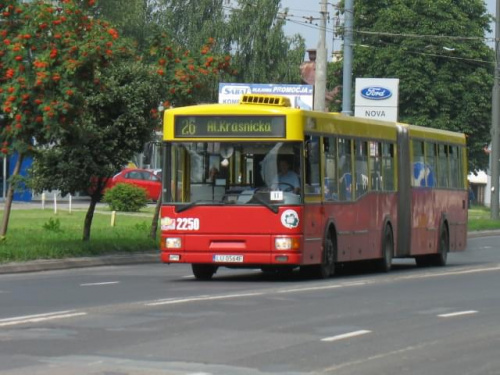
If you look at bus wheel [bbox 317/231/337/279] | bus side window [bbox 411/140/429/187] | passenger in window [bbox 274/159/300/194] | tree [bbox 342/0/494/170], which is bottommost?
bus wheel [bbox 317/231/337/279]

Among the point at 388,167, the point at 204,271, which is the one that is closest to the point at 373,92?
the point at 388,167

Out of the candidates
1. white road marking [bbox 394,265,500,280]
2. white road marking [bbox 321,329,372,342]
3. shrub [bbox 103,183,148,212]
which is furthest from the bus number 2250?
shrub [bbox 103,183,148,212]

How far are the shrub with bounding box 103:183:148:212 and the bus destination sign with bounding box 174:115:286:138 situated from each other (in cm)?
3050

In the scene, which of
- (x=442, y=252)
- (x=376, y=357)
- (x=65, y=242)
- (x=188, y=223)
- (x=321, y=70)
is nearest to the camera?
(x=376, y=357)

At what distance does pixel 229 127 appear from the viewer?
22156mm

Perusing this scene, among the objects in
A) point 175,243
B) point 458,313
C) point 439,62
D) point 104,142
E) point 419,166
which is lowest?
point 458,313

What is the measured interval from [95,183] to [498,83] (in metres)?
27.1

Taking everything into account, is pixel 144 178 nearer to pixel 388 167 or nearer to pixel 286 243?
pixel 388 167

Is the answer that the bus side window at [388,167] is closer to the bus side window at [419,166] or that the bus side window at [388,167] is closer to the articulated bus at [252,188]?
the bus side window at [419,166]

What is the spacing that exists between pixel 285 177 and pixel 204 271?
2536 millimetres

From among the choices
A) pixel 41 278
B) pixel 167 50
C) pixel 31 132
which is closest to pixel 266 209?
pixel 41 278

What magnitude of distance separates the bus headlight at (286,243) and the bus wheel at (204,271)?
6.12 ft

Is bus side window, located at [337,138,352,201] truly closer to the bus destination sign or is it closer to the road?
the road

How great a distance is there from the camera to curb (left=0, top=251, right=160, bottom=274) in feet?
81.6
